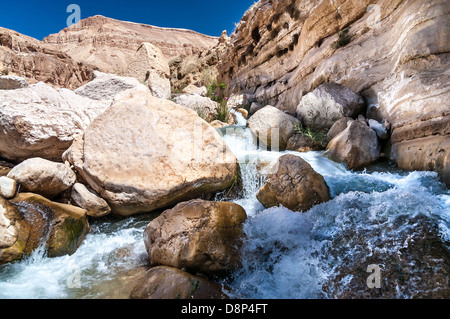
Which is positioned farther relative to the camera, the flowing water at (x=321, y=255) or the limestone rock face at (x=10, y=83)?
the limestone rock face at (x=10, y=83)

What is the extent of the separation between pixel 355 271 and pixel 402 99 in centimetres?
330

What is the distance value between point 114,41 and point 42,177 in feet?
178

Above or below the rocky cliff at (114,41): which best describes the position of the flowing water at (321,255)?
below

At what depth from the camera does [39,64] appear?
2292 cm

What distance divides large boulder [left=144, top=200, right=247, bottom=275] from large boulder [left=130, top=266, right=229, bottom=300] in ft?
0.47

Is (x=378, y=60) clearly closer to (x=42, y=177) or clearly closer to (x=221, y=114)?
(x=221, y=114)

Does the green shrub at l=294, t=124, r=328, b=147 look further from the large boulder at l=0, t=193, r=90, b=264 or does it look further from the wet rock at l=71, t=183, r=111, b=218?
the large boulder at l=0, t=193, r=90, b=264

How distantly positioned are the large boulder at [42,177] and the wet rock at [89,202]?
14cm

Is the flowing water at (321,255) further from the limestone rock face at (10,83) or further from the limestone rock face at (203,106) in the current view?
the limestone rock face at (10,83)

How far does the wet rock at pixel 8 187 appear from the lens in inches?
92.9

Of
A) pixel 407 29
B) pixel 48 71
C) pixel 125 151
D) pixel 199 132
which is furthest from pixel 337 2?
pixel 48 71

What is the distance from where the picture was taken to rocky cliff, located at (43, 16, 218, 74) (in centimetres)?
4184

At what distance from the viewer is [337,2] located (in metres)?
5.97

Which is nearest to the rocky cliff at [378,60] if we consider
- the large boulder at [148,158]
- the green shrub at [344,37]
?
the green shrub at [344,37]
